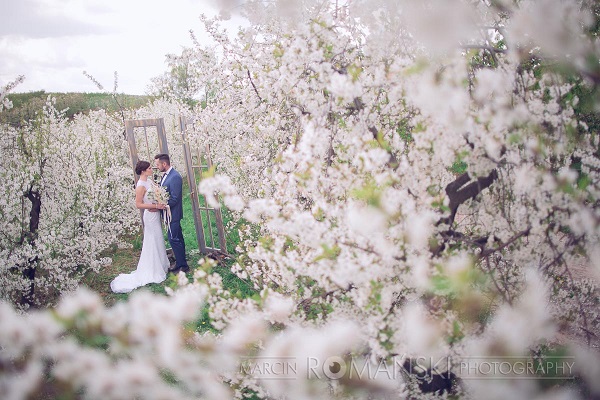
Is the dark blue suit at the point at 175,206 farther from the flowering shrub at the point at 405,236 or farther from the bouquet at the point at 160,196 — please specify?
the flowering shrub at the point at 405,236

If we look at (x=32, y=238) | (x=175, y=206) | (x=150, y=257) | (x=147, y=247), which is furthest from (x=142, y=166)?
(x=32, y=238)

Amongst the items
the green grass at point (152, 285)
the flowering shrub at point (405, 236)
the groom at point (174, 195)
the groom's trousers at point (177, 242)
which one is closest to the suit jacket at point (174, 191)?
the groom at point (174, 195)

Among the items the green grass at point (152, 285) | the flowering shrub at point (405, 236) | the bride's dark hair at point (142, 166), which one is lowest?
the green grass at point (152, 285)

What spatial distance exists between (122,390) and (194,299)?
14.8 inches

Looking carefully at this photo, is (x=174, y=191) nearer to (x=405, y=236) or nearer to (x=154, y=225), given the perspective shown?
(x=154, y=225)

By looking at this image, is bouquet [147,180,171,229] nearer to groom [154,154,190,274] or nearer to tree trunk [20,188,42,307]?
groom [154,154,190,274]

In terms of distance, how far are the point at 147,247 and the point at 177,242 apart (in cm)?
52

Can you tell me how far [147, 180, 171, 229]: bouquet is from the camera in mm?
6152

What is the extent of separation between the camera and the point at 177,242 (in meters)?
6.43

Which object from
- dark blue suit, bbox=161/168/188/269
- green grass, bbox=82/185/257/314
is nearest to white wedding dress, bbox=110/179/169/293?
green grass, bbox=82/185/257/314

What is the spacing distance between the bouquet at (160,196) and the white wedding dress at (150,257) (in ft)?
0.21

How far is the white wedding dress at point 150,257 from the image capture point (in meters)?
6.28

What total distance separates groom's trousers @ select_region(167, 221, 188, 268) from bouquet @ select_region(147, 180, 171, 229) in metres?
0.12

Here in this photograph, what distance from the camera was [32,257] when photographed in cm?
482
